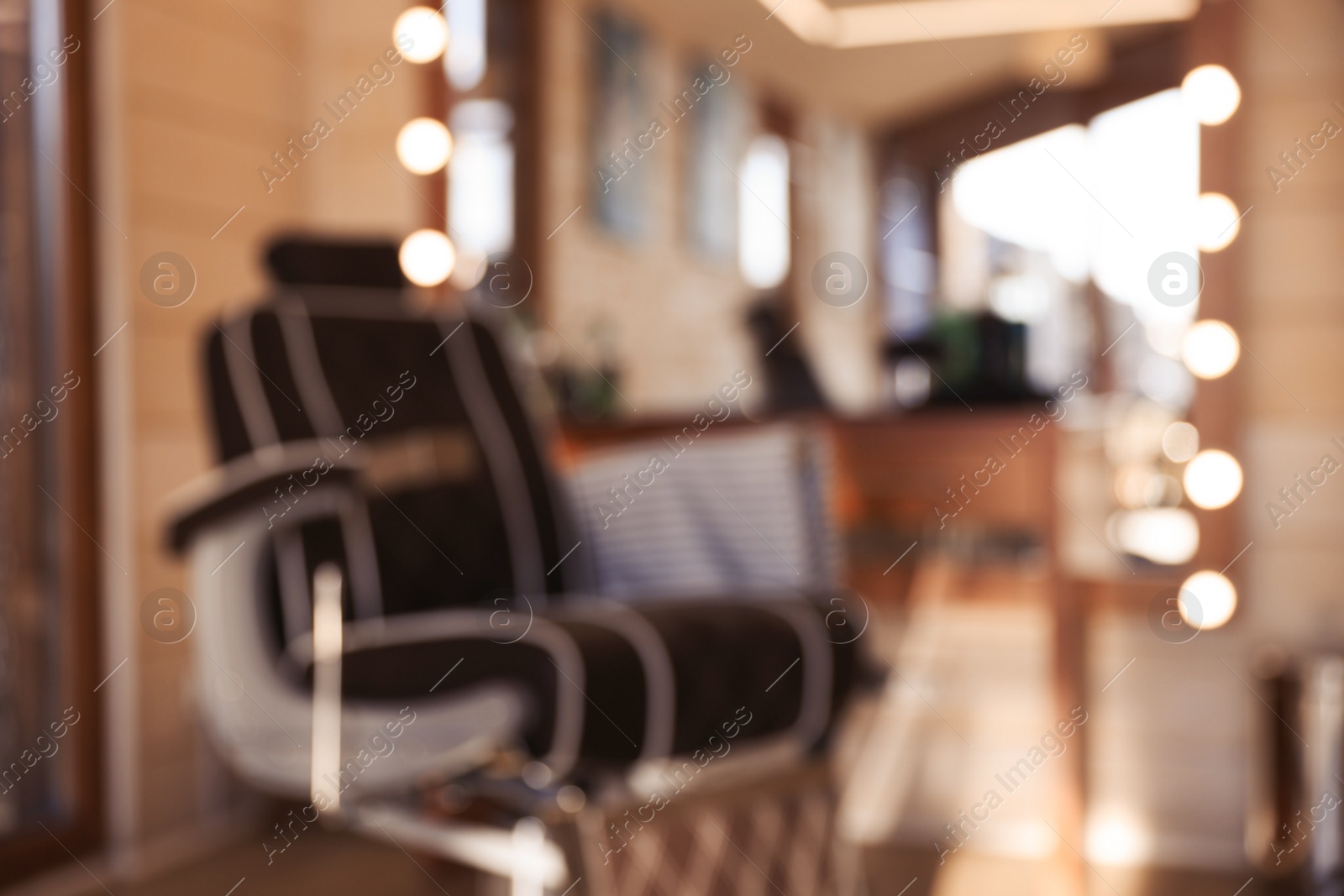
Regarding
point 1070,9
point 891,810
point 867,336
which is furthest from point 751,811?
point 867,336

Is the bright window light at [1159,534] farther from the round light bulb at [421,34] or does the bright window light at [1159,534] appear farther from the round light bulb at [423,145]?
the round light bulb at [421,34]

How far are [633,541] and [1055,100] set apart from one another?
4596mm

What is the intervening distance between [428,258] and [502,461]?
0.88 m

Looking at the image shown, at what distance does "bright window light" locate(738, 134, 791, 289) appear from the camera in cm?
527

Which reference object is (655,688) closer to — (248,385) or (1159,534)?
(248,385)

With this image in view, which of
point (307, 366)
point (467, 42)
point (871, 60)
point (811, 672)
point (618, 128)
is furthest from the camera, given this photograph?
point (871, 60)

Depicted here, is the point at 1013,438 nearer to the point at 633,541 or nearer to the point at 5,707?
the point at 633,541

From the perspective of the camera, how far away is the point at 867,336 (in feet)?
21.9

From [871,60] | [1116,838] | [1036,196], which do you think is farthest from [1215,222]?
[1036,196]

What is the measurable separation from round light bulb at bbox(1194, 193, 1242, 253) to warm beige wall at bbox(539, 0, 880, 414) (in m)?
1.38

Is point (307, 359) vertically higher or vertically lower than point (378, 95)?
lower

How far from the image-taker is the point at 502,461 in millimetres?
1937

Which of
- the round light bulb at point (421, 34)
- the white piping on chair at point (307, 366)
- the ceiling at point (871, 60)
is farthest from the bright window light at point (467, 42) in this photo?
the white piping on chair at point (307, 366)

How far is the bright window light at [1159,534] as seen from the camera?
236cm
